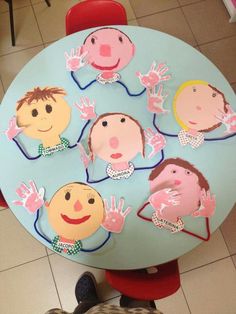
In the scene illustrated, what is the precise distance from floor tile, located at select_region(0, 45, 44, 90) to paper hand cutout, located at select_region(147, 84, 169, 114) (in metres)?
1.25

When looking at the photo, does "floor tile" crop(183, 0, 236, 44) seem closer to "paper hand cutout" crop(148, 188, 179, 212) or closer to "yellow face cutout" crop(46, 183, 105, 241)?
"paper hand cutout" crop(148, 188, 179, 212)

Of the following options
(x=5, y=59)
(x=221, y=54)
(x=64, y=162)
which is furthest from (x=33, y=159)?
(x=221, y=54)

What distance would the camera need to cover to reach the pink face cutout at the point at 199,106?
1.50 metres

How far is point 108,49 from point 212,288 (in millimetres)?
1417

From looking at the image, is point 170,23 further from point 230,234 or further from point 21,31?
point 230,234

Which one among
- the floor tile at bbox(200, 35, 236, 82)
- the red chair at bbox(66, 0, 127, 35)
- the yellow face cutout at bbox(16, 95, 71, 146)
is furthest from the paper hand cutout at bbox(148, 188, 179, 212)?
the floor tile at bbox(200, 35, 236, 82)

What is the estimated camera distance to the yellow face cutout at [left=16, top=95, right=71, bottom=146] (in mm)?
1485

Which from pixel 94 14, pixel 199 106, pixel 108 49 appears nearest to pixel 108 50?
pixel 108 49

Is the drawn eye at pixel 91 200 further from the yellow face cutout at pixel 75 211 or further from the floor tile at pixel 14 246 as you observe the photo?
the floor tile at pixel 14 246

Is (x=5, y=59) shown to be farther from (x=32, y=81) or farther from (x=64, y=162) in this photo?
(x=64, y=162)

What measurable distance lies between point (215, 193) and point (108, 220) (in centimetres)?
44

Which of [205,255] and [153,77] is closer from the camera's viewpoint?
[153,77]

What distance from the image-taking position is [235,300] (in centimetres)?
198

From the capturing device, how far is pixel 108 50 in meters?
1.61
